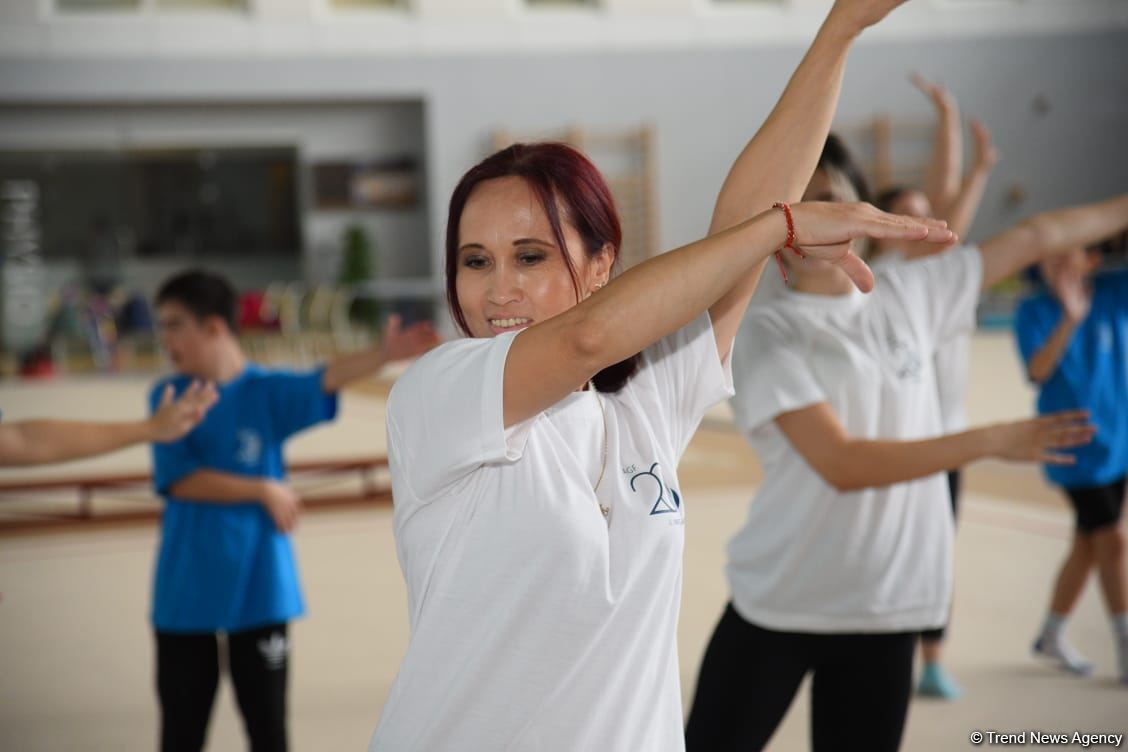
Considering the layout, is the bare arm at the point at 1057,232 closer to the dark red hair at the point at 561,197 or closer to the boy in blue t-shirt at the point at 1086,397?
the dark red hair at the point at 561,197

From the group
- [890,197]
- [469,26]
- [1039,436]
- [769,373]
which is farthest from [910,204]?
[469,26]

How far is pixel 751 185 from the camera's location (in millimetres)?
1504

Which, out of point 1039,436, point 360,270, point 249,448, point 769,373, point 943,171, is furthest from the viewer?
point 360,270

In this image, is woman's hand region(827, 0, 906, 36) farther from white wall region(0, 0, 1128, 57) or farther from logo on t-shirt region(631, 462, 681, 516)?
white wall region(0, 0, 1128, 57)

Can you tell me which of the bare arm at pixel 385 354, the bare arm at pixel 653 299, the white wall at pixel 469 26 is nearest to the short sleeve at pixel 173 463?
the bare arm at pixel 385 354

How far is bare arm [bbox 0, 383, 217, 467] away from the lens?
211 centimetres

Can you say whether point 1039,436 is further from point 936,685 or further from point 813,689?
point 936,685

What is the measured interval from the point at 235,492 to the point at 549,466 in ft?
5.60

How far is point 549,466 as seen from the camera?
1.30 m

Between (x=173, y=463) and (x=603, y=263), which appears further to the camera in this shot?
(x=173, y=463)

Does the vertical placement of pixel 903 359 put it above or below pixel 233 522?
above

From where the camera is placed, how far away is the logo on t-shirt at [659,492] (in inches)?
53.4

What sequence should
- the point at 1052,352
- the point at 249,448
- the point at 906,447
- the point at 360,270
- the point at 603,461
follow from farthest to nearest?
the point at 360,270, the point at 1052,352, the point at 249,448, the point at 906,447, the point at 603,461

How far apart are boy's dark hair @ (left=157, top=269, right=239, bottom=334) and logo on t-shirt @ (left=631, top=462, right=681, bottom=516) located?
5.92 ft
